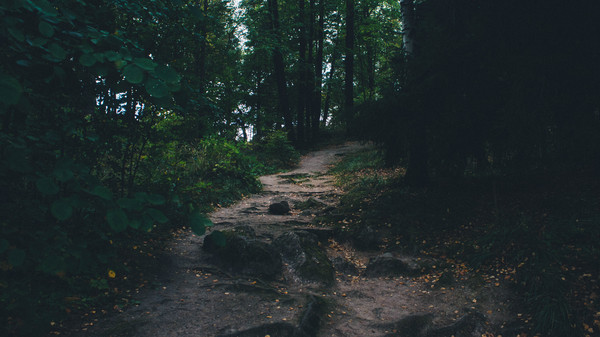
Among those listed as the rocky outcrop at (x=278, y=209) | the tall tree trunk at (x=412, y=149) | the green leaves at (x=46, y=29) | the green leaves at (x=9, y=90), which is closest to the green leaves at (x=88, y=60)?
the green leaves at (x=46, y=29)

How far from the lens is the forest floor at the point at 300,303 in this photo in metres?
3.49

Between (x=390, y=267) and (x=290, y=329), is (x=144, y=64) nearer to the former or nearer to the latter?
(x=290, y=329)

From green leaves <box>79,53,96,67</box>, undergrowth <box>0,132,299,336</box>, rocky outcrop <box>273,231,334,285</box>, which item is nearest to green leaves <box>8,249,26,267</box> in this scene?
undergrowth <box>0,132,299,336</box>

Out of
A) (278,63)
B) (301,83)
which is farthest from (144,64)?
(301,83)

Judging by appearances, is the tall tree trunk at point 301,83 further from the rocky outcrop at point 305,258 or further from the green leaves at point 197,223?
the green leaves at point 197,223

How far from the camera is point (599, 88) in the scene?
165 inches

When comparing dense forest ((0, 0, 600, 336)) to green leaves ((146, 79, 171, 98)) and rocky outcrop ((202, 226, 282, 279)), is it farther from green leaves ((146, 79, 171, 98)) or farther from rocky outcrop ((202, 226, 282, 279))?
rocky outcrop ((202, 226, 282, 279))

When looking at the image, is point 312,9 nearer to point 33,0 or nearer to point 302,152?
point 302,152

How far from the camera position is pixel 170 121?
219 inches

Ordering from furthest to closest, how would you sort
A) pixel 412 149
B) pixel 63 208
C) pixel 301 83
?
pixel 301 83
pixel 412 149
pixel 63 208

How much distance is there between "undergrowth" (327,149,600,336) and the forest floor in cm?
29

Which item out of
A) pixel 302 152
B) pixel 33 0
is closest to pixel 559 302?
pixel 33 0

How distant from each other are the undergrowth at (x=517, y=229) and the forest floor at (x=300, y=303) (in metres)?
0.29

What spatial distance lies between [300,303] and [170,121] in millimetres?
3613
